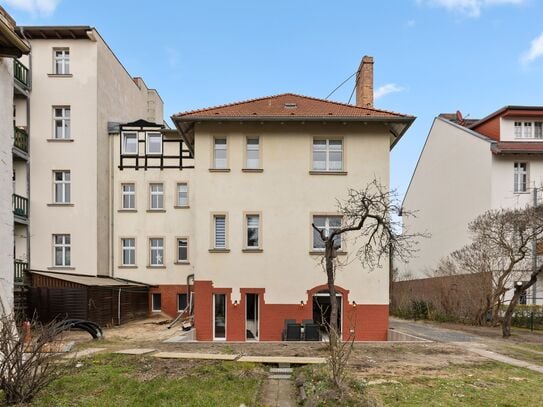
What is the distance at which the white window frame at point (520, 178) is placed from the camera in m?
22.7

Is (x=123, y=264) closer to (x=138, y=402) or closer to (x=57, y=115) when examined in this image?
(x=57, y=115)

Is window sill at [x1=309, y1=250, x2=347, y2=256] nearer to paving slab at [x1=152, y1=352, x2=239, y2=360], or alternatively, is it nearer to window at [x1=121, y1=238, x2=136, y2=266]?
paving slab at [x1=152, y1=352, x2=239, y2=360]

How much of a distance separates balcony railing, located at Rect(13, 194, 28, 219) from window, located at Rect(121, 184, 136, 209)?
500 cm

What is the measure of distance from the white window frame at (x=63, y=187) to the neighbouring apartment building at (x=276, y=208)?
30.4ft

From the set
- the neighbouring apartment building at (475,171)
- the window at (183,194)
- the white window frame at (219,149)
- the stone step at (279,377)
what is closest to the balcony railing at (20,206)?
the window at (183,194)

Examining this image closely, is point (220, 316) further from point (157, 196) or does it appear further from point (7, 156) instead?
point (157, 196)

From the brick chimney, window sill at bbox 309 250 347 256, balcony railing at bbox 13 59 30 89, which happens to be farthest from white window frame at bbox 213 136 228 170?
balcony railing at bbox 13 59 30 89

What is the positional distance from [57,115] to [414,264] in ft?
93.9

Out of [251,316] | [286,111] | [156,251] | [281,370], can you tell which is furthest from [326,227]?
[156,251]

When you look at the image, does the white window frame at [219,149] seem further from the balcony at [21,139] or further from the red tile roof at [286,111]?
the balcony at [21,139]

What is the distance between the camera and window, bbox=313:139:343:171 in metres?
17.1

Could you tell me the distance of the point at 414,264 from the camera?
34.2 metres

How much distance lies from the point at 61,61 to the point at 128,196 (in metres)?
8.38

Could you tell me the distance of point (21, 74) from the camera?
851 inches
